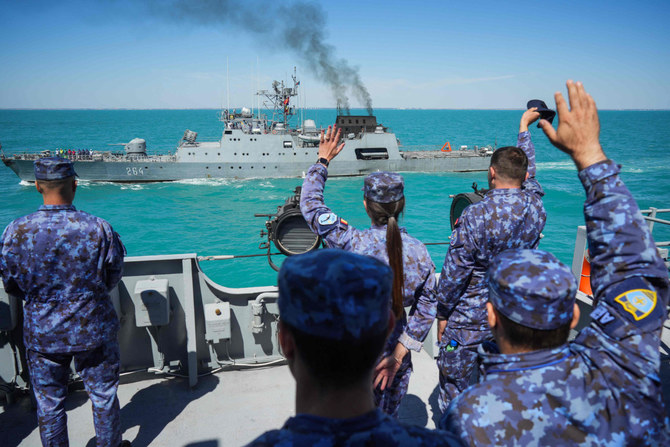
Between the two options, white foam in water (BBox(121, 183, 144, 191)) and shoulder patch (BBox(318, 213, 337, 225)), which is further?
white foam in water (BBox(121, 183, 144, 191))

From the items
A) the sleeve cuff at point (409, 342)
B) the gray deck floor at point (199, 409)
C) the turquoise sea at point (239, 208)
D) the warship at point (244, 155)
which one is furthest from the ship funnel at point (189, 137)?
the sleeve cuff at point (409, 342)

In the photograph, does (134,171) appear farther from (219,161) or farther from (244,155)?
(244,155)

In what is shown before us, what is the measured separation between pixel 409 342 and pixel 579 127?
1.63m

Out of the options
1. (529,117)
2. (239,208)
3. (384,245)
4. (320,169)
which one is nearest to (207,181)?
(239,208)

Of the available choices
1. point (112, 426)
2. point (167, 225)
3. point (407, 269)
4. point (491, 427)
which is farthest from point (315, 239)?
point (167, 225)

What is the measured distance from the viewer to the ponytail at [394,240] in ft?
7.72

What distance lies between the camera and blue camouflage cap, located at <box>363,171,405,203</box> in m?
2.51

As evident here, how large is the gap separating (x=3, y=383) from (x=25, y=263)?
1.95m

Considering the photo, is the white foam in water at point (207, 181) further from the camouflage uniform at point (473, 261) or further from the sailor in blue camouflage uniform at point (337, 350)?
the sailor in blue camouflage uniform at point (337, 350)

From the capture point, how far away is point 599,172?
4.88 ft

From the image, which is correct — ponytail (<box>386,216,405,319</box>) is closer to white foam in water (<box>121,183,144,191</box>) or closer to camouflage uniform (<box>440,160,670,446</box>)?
camouflage uniform (<box>440,160,670,446</box>)

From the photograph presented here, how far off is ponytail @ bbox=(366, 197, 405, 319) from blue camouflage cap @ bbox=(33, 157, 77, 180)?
6.59 feet

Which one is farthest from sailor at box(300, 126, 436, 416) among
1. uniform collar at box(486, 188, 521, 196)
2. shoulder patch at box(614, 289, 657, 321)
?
shoulder patch at box(614, 289, 657, 321)

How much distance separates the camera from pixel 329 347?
1.02 m
